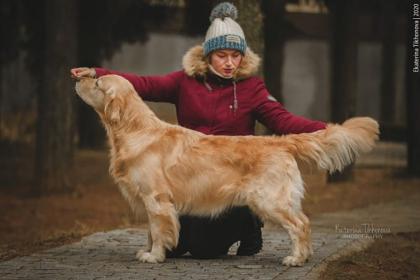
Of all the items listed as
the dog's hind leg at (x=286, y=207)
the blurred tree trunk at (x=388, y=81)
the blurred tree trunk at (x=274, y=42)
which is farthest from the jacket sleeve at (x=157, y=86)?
the blurred tree trunk at (x=388, y=81)

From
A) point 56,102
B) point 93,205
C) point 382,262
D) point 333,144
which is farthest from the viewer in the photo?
point 56,102

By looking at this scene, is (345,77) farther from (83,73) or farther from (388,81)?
(388,81)

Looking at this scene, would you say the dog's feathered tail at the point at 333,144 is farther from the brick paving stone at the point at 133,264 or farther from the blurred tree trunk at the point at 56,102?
the blurred tree trunk at the point at 56,102

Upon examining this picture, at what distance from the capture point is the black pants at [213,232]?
6.97m

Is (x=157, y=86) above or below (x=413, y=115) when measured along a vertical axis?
above

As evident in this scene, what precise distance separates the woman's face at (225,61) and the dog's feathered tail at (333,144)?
76cm

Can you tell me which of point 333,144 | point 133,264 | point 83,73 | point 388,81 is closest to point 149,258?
point 133,264

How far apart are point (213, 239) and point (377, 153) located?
1363 centimetres

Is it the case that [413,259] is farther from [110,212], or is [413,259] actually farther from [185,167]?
[110,212]

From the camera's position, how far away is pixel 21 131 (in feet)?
76.9

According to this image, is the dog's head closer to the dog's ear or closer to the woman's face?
the dog's ear

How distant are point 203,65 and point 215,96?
10.6 inches

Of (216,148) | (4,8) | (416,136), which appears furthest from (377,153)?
(216,148)

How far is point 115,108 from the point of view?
6500mm
